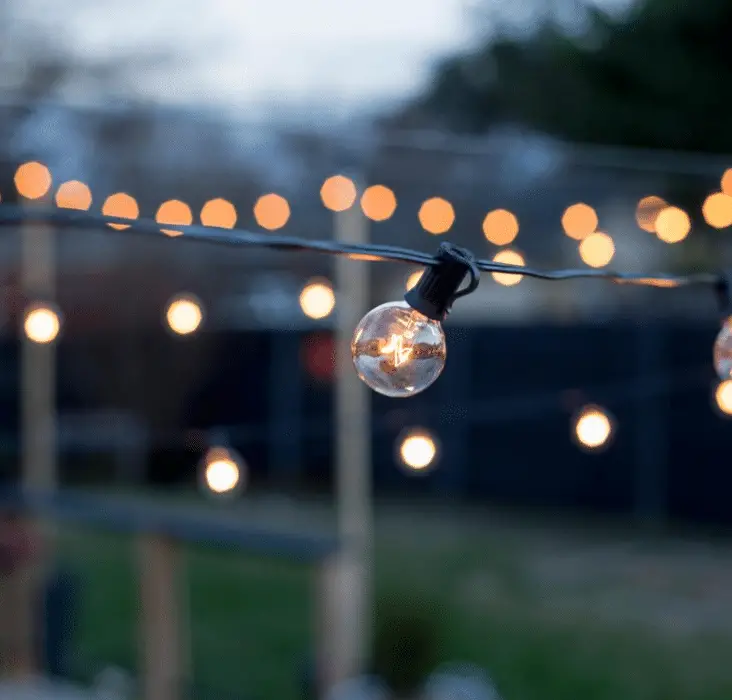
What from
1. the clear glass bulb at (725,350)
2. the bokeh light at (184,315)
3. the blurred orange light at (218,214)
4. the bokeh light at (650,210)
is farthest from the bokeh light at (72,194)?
the clear glass bulb at (725,350)

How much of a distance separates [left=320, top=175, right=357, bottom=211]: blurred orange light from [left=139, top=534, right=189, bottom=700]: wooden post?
1388 mm

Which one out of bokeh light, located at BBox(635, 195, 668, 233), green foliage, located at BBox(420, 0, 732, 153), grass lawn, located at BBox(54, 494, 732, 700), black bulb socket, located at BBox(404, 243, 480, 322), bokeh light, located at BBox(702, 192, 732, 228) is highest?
green foliage, located at BBox(420, 0, 732, 153)

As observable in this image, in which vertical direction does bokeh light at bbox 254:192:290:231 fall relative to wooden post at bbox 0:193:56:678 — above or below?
→ above

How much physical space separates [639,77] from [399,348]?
18.3ft

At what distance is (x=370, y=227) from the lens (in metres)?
5.66

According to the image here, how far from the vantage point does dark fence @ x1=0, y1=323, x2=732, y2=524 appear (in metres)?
6.82

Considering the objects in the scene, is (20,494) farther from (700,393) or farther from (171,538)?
(700,393)

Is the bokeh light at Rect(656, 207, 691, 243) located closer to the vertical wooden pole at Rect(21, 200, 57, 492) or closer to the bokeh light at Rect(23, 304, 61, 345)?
the bokeh light at Rect(23, 304, 61, 345)

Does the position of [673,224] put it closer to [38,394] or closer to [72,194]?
[72,194]

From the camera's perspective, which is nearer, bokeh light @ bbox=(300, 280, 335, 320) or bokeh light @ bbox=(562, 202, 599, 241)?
bokeh light @ bbox=(300, 280, 335, 320)

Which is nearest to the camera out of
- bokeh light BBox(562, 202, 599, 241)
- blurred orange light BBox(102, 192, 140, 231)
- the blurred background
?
blurred orange light BBox(102, 192, 140, 231)

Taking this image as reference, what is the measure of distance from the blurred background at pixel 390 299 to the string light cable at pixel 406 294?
146cm

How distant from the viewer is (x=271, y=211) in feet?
12.0

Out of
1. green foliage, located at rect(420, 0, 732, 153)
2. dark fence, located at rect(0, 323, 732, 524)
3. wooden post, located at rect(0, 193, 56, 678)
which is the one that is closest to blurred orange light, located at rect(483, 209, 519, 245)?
wooden post, located at rect(0, 193, 56, 678)
